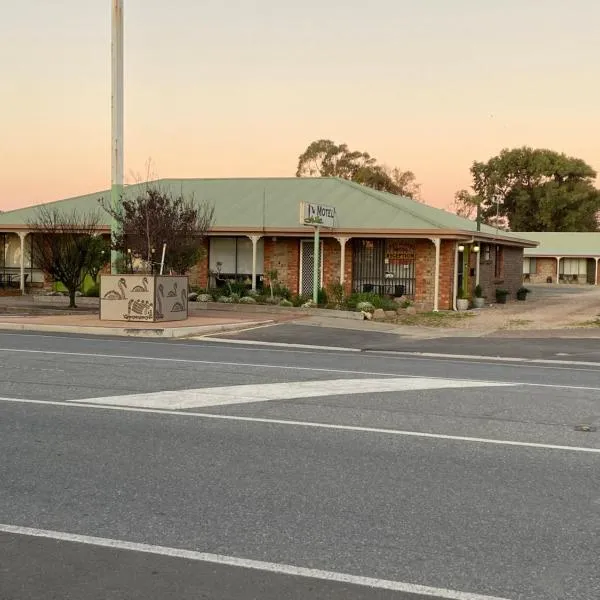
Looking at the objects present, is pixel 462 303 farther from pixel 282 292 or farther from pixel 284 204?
pixel 284 204

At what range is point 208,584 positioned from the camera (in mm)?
3881

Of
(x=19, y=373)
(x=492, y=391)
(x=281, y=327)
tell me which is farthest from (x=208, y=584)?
(x=281, y=327)

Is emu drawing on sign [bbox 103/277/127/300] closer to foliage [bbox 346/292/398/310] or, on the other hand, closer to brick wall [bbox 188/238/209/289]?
foliage [bbox 346/292/398/310]

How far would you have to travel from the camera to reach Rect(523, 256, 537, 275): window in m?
56.9

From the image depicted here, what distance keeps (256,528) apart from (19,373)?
6884mm

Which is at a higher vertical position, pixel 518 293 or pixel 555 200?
pixel 555 200

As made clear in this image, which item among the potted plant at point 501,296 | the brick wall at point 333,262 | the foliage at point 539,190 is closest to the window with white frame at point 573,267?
the foliage at point 539,190

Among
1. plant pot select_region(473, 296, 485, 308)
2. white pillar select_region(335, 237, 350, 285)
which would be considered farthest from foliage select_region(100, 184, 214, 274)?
plant pot select_region(473, 296, 485, 308)

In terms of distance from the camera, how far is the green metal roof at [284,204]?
91.1 feet

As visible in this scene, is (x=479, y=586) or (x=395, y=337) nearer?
(x=479, y=586)

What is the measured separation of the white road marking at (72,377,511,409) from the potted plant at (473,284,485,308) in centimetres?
1877

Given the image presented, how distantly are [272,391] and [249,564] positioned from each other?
5.31m

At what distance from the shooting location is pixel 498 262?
3394 centimetres

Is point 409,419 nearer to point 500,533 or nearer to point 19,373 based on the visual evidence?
point 500,533
